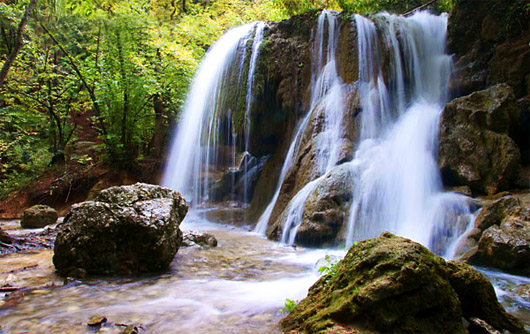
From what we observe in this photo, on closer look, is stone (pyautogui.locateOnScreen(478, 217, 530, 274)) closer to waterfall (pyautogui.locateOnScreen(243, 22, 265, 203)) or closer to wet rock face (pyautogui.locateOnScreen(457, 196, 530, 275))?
wet rock face (pyautogui.locateOnScreen(457, 196, 530, 275))

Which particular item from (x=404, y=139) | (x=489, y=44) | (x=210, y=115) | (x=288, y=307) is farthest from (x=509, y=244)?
(x=210, y=115)

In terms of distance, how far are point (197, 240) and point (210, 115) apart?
291 inches

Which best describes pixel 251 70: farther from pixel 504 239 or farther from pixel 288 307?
pixel 288 307

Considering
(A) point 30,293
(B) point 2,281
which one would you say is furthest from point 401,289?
(B) point 2,281

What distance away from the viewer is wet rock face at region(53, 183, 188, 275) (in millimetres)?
4152

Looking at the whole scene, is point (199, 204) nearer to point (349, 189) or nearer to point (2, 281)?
point (349, 189)

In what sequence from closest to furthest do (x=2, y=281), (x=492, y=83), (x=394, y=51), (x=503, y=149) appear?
(x=2, y=281) < (x=503, y=149) < (x=492, y=83) < (x=394, y=51)

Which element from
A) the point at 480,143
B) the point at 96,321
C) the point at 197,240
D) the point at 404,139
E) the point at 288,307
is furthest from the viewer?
the point at 404,139

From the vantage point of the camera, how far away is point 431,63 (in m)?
10.5

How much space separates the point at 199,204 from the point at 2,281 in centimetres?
1120

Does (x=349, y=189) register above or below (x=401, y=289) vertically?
above

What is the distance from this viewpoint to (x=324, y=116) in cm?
957

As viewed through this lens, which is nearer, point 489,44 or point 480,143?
Answer: point 480,143

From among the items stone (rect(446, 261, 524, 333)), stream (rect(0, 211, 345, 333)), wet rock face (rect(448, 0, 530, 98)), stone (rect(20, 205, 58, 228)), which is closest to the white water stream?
stream (rect(0, 211, 345, 333))
